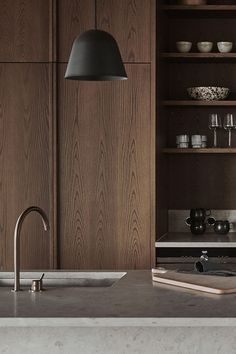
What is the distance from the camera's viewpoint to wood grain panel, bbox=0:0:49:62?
459 cm

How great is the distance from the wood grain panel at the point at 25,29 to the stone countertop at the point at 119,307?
213 centimetres

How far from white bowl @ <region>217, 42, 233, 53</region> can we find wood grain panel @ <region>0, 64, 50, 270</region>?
3.99 feet

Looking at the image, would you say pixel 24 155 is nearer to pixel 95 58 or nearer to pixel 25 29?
pixel 25 29

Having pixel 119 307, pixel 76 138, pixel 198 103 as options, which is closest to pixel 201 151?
pixel 198 103

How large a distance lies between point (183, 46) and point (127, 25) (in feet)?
1.78

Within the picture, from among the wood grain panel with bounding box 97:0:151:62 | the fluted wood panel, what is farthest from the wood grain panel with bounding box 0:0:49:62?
the wood grain panel with bounding box 97:0:151:62

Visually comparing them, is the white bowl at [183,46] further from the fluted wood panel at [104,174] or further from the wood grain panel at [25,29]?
the wood grain panel at [25,29]

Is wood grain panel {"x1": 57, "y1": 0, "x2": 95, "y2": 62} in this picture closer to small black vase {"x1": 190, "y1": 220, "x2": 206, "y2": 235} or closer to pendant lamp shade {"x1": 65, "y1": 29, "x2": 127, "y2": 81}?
small black vase {"x1": 190, "y1": 220, "x2": 206, "y2": 235}

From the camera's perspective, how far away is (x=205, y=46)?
4.93m

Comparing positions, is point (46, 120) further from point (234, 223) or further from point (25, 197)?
point (234, 223)


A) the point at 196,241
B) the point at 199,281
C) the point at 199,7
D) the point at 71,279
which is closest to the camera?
the point at 199,281

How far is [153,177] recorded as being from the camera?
4551 millimetres
